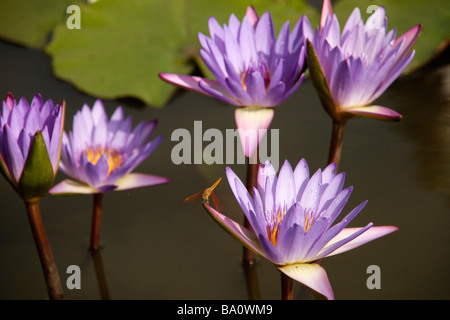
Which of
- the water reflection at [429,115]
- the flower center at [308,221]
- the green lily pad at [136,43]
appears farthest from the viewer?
the green lily pad at [136,43]

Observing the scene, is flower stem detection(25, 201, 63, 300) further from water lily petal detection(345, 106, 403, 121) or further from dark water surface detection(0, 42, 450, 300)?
water lily petal detection(345, 106, 403, 121)

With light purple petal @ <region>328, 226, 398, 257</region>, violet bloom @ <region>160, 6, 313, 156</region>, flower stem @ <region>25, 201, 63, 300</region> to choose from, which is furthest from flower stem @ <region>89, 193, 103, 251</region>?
light purple petal @ <region>328, 226, 398, 257</region>

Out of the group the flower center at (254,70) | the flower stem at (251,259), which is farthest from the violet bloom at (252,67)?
the flower stem at (251,259)

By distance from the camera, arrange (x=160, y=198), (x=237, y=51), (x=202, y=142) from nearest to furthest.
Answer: (x=237, y=51) → (x=160, y=198) → (x=202, y=142)

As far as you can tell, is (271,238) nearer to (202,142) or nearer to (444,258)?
(444,258)

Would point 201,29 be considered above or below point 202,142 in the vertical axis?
above

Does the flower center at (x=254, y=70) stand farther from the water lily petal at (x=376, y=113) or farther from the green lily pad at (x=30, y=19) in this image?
the green lily pad at (x=30, y=19)

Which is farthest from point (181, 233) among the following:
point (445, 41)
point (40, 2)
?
point (40, 2)
